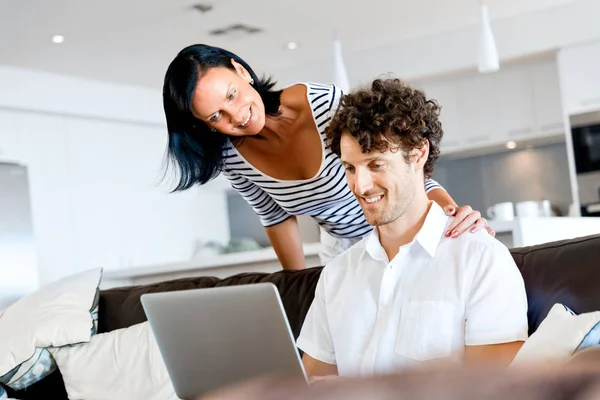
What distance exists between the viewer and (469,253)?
161cm

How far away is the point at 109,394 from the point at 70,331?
0.28 m

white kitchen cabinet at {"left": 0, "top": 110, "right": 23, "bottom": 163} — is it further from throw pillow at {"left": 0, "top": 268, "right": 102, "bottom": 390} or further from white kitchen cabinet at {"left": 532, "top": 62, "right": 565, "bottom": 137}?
white kitchen cabinet at {"left": 532, "top": 62, "right": 565, "bottom": 137}

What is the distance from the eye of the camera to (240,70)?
1960mm

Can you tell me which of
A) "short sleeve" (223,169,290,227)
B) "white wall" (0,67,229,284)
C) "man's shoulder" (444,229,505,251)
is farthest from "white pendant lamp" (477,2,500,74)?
"man's shoulder" (444,229,505,251)

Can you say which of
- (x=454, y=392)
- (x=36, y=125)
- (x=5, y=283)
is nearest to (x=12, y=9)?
(x=36, y=125)

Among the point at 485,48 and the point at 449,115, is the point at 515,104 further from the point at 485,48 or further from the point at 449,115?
the point at 485,48

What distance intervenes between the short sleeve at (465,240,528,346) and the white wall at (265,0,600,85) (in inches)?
183

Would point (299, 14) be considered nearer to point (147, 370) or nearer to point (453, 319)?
point (147, 370)

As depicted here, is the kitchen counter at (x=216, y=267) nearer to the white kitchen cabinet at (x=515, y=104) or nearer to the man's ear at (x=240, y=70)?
the man's ear at (x=240, y=70)

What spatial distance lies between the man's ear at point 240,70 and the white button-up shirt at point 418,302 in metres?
0.51

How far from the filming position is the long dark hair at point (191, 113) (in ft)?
6.11

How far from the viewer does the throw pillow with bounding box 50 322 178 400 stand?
2.66m

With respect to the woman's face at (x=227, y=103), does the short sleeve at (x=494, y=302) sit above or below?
below

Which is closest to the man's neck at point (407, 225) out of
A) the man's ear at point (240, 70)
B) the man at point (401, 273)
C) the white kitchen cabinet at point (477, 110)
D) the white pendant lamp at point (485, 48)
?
the man at point (401, 273)
